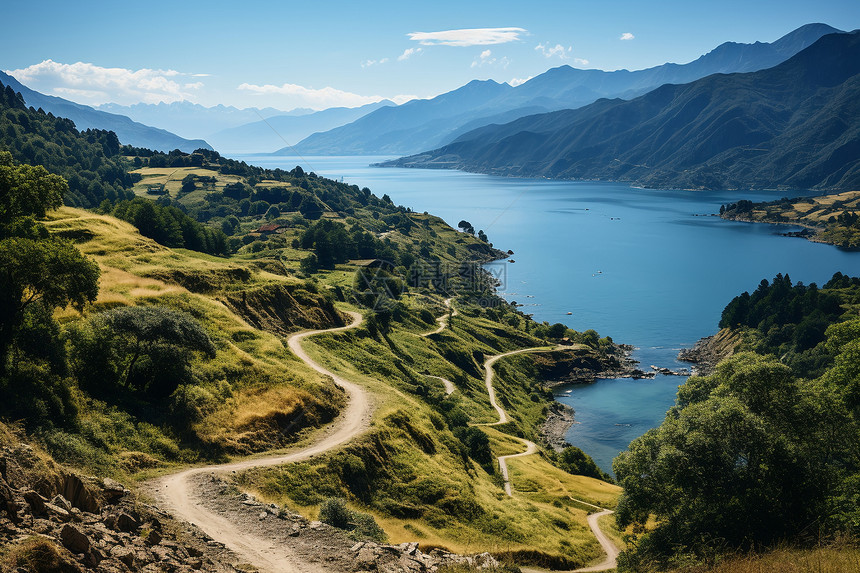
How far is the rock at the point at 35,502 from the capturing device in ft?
56.8

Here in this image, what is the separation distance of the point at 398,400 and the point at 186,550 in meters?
32.0

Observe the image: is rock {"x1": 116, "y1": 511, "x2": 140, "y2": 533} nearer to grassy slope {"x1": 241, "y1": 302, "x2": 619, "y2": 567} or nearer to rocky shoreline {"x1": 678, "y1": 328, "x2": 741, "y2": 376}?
grassy slope {"x1": 241, "y1": 302, "x2": 619, "y2": 567}

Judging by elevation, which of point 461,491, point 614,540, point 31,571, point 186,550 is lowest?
point 614,540

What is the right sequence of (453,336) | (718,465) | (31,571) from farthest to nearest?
(453,336) → (718,465) → (31,571)

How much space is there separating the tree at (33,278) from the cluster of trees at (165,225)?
59.9 meters

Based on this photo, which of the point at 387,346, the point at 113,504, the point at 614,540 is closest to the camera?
the point at 113,504

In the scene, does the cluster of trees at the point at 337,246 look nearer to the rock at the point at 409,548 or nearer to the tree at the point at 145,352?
the tree at the point at 145,352

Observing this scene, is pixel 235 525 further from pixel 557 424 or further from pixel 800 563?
pixel 557 424

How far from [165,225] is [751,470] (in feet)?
293

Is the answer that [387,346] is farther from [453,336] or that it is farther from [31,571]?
[31,571]

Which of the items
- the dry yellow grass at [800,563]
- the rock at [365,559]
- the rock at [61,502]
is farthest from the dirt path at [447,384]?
the rock at [61,502]

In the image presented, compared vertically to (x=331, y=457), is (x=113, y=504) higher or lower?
higher

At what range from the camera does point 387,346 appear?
80.4 meters

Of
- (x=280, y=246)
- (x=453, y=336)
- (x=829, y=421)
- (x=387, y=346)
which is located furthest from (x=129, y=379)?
(x=280, y=246)
